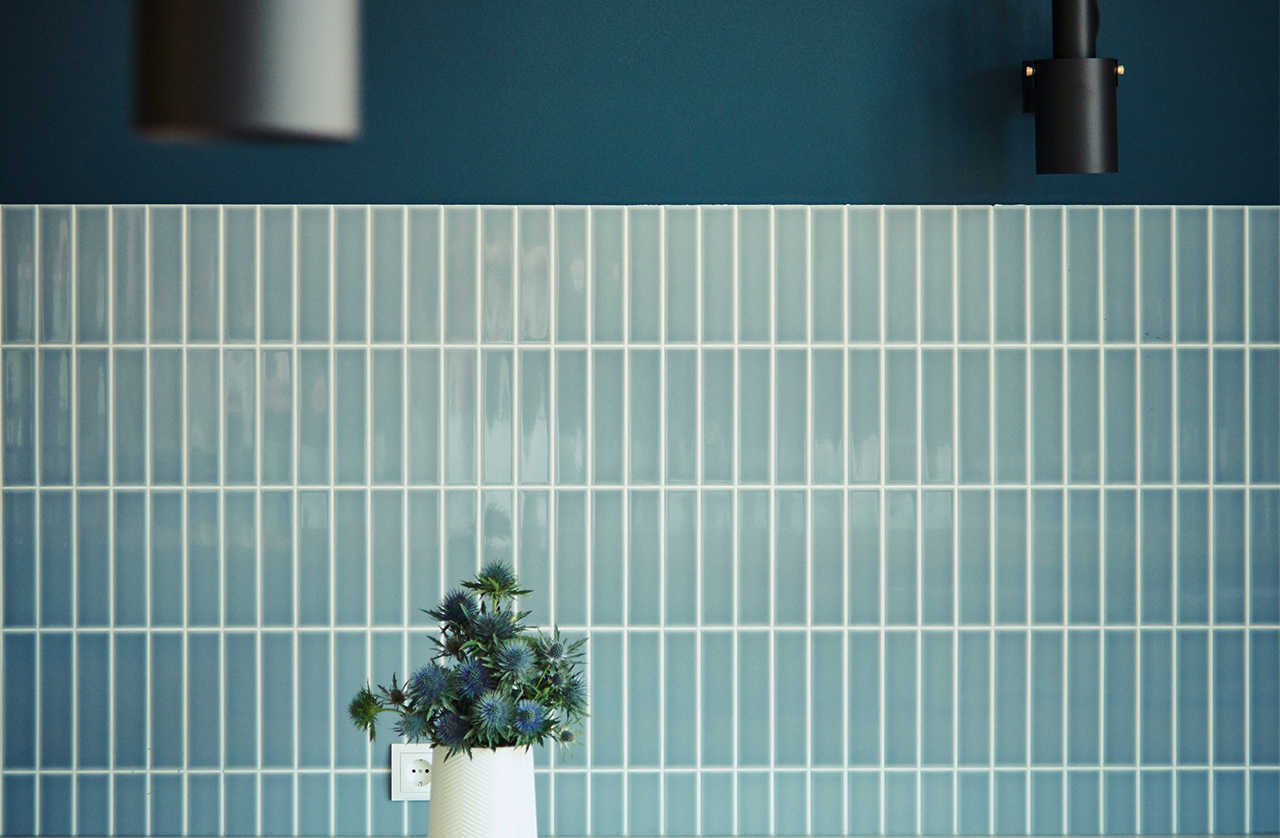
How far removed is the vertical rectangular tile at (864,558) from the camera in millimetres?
1763

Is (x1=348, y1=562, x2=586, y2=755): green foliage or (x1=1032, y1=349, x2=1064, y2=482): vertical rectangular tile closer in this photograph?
(x1=348, y1=562, x2=586, y2=755): green foliage

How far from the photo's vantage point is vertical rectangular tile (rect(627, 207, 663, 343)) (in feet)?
5.76

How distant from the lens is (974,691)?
5.79 feet

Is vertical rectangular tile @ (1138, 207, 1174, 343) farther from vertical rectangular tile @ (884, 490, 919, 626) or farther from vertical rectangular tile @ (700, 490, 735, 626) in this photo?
vertical rectangular tile @ (700, 490, 735, 626)

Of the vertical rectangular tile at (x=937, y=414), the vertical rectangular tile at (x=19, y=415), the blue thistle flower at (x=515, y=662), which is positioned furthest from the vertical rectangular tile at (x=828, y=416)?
the vertical rectangular tile at (x=19, y=415)

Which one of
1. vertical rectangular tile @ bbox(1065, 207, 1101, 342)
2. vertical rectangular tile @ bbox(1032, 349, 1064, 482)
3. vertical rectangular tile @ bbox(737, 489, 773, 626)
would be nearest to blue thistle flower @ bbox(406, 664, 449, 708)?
vertical rectangular tile @ bbox(737, 489, 773, 626)

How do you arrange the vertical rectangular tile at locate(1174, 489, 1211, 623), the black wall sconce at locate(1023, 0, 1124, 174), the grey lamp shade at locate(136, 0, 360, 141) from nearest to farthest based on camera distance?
the grey lamp shade at locate(136, 0, 360, 141), the black wall sconce at locate(1023, 0, 1124, 174), the vertical rectangular tile at locate(1174, 489, 1211, 623)

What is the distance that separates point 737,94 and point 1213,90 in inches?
30.9

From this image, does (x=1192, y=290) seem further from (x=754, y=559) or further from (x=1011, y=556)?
(x=754, y=559)

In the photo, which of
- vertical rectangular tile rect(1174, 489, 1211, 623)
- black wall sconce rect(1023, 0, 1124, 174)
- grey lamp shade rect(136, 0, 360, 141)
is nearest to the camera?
grey lamp shade rect(136, 0, 360, 141)

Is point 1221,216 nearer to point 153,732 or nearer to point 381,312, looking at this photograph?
point 381,312

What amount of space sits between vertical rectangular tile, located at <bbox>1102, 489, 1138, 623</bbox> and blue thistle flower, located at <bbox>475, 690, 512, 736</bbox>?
1.09m

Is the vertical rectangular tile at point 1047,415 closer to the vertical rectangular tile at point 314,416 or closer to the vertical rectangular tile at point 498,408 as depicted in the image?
the vertical rectangular tile at point 498,408

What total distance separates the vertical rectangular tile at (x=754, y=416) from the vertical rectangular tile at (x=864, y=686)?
0.31 metres
